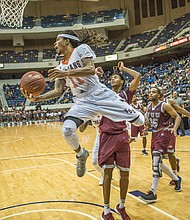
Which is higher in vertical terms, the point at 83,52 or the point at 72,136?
the point at 83,52

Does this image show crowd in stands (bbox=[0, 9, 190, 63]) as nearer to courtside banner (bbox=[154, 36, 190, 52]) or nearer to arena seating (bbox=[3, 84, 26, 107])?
courtside banner (bbox=[154, 36, 190, 52])

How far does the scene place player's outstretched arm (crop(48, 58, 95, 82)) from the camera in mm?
2904

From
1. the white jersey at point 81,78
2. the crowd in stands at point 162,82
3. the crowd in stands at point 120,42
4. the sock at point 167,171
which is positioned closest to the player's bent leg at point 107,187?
the white jersey at point 81,78

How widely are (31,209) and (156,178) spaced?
5.53 ft

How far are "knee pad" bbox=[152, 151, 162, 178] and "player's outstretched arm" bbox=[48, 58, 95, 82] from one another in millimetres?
1630

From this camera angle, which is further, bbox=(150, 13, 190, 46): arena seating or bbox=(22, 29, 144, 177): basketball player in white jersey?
bbox=(150, 13, 190, 46): arena seating

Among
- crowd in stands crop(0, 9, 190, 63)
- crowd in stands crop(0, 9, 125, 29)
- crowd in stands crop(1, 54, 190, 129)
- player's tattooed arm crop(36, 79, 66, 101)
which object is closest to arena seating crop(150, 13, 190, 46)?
crowd in stands crop(0, 9, 190, 63)

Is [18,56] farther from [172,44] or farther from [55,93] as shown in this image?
[55,93]

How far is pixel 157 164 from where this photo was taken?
397 centimetres

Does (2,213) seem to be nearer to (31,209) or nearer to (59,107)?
(31,209)

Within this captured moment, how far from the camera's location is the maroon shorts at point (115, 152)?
3.22 metres

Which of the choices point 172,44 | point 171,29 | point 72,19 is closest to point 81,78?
point 172,44

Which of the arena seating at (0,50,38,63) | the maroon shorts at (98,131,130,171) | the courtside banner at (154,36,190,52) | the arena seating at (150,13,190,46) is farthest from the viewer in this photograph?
the arena seating at (0,50,38,63)

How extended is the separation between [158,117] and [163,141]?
35cm
